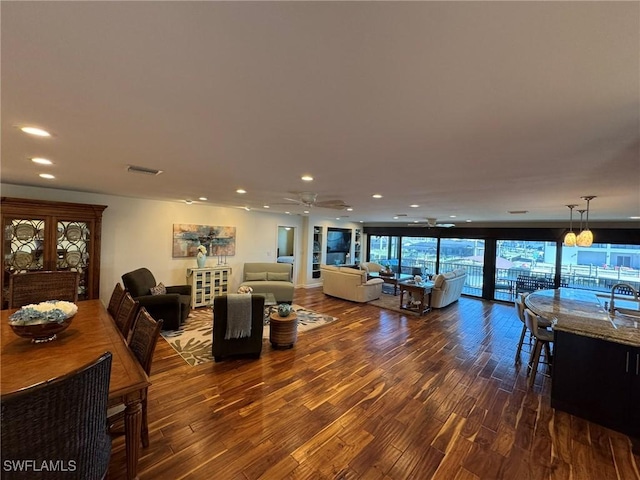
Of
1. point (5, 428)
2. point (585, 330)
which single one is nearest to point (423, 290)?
point (585, 330)

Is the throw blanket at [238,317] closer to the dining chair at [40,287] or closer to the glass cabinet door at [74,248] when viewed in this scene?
the dining chair at [40,287]

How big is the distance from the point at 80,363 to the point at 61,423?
0.79 metres

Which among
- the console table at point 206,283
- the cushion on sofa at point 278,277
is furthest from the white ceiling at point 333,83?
the cushion on sofa at point 278,277

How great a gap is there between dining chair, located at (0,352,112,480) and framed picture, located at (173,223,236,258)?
5.09 metres

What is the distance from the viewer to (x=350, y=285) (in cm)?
685

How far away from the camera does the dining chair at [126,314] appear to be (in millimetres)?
2428

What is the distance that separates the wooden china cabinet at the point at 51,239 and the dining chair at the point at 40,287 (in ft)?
4.04

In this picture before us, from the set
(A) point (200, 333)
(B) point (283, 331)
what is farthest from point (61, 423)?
(A) point (200, 333)

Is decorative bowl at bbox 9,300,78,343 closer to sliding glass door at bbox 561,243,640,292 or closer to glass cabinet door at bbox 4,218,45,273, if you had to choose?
glass cabinet door at bbox 4,218,45,273

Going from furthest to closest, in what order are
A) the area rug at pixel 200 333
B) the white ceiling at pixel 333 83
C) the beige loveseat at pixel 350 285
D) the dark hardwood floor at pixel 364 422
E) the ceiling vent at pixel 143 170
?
the beige loveseat at pixel 350 285
the area rug at pixel 200 333
the ceiling vent at pixel 143 170
the dark hardwood floor at pixel 364 422
the white ceiling at pixel 333 83

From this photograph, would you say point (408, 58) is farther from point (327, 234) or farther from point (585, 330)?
point (327, 234)

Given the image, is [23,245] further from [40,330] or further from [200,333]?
[40,330]

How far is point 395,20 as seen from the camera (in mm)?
739

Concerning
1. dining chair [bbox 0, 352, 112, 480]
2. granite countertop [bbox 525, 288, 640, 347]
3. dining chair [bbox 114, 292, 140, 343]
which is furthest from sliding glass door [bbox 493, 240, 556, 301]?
dining chair [bbox 0, 352, 112, 480]
